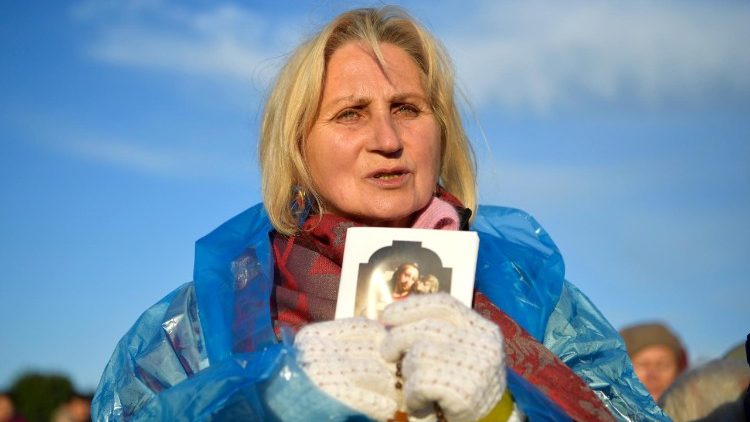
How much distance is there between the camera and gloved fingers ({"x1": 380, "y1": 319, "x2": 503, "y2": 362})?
2.06 m

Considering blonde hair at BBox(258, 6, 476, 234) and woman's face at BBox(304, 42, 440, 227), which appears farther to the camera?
blonde hair at BBox(258, 6, 476, 234)

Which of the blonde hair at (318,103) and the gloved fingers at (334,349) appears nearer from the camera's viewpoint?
the gloved fingers at (334,349)

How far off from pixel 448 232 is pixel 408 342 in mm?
526

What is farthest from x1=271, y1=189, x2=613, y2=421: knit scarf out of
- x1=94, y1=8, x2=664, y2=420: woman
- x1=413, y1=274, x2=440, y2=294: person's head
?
x1=413, y1=274, x2=440, y2=294: person's head

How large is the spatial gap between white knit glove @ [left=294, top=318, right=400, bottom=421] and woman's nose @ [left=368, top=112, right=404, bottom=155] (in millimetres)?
754

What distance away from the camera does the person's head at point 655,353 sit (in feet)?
18.6

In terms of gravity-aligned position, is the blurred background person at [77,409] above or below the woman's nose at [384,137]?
below

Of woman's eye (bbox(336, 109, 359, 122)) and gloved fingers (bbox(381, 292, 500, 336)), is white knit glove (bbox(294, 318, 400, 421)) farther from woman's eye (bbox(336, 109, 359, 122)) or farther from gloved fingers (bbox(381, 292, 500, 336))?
woman's eye (bbox(336, 109, 359, 122))

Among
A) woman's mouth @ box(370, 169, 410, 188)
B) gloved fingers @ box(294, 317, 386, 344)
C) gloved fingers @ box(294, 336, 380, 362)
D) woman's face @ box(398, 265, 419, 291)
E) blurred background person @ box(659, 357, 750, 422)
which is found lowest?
blurred background person @ box(659, 357, 750, 422)

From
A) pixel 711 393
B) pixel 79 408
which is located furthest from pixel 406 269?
pixel 79 408

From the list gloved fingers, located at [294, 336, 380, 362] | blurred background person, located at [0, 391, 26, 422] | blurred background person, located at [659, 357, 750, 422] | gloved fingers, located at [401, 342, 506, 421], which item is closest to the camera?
gloved fingers, located at [401, 342, 506, 421]

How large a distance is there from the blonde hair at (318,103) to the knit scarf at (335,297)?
4.5 inches

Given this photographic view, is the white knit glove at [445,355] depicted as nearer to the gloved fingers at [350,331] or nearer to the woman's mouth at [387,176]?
the gloved fingers at [350,331]

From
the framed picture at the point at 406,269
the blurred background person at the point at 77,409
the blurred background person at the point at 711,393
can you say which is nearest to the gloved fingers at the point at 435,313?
the framed picture at the point at 406,269
